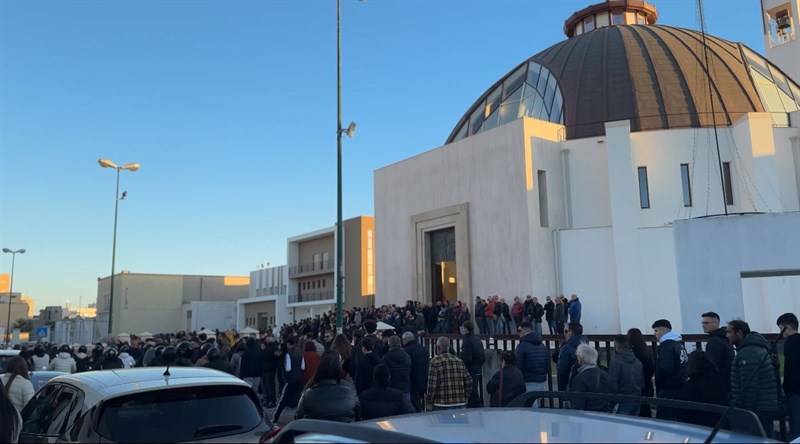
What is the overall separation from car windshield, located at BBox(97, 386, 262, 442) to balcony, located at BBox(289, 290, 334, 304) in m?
49.4

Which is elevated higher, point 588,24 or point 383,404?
point 588,24

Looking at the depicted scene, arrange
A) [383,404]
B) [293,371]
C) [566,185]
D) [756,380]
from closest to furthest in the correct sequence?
[383,404], [756,380], [293,371], [566,185]

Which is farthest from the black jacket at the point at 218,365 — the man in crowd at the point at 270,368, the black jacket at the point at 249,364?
the man in crowd at the point at 270,368

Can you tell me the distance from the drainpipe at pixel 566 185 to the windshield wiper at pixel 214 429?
26749mm

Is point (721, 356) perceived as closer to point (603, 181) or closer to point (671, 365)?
point (671, 365)

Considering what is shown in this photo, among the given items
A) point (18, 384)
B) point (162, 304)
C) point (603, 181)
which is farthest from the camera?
point (162, 304)

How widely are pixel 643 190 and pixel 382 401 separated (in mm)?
26214

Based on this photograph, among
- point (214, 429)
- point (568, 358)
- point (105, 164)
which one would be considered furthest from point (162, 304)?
point (214, 429)

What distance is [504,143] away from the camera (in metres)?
30.0

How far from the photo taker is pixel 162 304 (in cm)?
8400

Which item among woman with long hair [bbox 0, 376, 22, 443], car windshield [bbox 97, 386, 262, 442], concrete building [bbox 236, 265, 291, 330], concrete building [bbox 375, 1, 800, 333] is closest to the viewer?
woman with long hair [bbox 0, 376, 22, 443]

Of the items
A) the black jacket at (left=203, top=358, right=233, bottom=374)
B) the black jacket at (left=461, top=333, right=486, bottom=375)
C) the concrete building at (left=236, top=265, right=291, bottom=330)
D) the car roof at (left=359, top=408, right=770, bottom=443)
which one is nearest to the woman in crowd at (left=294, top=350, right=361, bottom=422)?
the car roof at (left=359, top=408, right=770, bottom=443)

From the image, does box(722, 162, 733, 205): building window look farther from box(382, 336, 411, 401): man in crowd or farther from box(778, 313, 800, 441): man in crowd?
box(382, 336, 411, 401): man in crowd

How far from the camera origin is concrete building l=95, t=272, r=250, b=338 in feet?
259
